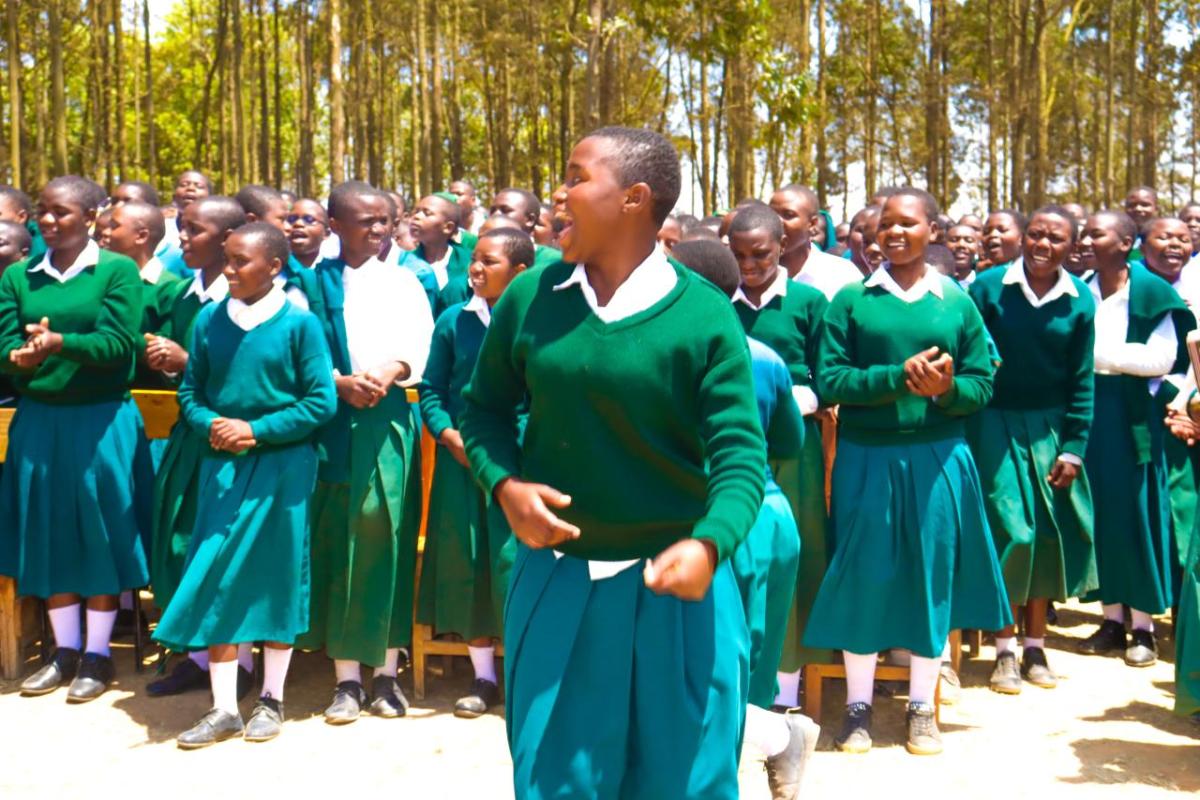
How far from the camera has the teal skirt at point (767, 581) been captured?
3984 millimetres

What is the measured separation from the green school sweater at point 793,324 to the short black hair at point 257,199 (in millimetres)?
3362

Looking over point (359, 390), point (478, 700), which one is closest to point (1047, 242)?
point (359, 390)

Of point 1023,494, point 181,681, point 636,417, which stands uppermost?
point 636,417

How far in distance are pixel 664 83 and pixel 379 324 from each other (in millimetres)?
24606

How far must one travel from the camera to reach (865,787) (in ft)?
16.4

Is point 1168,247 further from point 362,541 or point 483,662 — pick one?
point 362,541

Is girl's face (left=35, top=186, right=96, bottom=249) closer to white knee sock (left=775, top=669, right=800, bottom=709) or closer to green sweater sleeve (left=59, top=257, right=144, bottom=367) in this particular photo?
green sweater sleeve (left=59, top=257, right=144, bottom=367)

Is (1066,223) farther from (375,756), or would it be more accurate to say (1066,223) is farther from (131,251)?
(131,251)

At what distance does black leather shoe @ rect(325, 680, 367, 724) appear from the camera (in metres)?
5.76

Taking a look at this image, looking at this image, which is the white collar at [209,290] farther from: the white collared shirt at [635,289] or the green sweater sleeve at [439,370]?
the white collared shirt at [635,289]

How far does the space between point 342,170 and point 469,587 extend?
39.6 feet

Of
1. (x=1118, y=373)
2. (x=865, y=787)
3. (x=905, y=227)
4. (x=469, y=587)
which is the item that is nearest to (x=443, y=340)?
(x=469, y=587)

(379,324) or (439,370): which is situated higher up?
(379,324)

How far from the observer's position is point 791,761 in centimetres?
392
